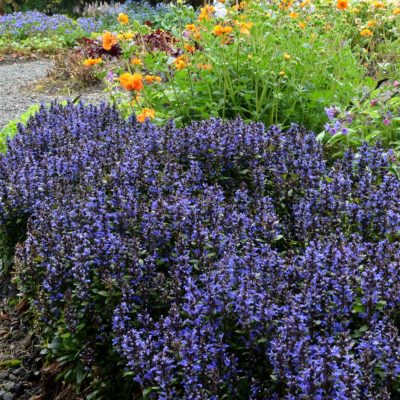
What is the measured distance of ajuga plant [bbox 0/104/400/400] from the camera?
1888 millimetres

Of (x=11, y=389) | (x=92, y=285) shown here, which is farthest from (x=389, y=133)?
(x=11, y=389)

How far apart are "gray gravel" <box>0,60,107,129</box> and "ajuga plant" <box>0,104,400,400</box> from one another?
13.4 feet

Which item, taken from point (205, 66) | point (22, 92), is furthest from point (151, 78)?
point (22, 92)

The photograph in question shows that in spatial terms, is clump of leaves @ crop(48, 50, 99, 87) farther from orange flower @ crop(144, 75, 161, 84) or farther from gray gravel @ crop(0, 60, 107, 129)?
orange flower @ crop(144, 75, 161, 84)

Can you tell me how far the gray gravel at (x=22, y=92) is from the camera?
7629 mm

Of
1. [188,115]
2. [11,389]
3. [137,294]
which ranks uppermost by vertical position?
[137,294]

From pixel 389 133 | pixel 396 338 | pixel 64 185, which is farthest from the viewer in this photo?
pixel 389 133

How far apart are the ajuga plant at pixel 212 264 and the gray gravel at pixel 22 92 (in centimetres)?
407

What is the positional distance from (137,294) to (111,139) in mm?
1568

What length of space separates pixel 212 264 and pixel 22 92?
712 cm

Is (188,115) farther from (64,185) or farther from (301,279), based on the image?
(301,279)

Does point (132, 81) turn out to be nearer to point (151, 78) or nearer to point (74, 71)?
point (151, 78)

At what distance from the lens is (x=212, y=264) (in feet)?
7.71

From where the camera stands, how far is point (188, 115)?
15.0ft
